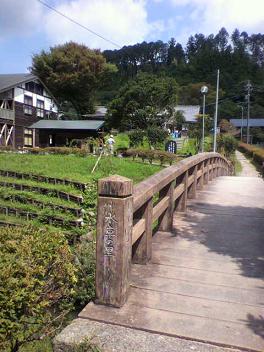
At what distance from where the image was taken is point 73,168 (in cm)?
1641

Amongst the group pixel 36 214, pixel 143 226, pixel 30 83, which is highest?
pixel 30 83

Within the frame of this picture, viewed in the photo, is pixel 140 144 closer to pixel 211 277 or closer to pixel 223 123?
pixel 211 277

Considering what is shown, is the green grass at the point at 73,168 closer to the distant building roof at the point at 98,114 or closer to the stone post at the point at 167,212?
the stone post at the point at 167,212

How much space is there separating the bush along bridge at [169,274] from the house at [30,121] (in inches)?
1199

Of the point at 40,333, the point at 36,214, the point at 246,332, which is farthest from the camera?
the point at 36,214

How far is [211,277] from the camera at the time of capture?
13.5 ft

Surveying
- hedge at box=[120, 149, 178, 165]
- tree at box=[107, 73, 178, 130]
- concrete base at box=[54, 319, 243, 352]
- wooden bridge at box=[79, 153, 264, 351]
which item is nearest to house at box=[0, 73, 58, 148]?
tree at box=[107, 73, 178, 130]

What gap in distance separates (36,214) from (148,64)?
244ft

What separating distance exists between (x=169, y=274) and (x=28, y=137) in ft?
116

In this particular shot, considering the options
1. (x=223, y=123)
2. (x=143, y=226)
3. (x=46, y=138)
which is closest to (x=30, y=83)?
(x=46, y=138)

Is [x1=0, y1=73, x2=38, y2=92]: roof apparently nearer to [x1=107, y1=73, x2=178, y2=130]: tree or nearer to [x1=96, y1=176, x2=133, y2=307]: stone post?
[x1=107, y1=73, x2=178, y2=130]: tree

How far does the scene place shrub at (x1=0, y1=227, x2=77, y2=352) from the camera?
8.76ft

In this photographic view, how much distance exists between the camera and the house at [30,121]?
3447 centimetres

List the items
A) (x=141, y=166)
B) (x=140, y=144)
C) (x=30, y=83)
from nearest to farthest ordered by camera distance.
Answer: (x=141, y=166)
(x=140, y=144)
(x=30, y=83)
